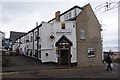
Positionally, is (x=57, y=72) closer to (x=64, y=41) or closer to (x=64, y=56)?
(x=64, y=56)

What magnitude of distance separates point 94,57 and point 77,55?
3.94m

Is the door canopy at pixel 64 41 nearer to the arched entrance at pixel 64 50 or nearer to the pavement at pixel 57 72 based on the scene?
the arched entrance at pixel 64 50

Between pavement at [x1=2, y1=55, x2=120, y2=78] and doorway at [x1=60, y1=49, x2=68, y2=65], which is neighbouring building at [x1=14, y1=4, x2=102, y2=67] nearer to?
doorway at [x1=60, y1=49, x2=68, y2=65]

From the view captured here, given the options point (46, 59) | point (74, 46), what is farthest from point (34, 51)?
point (74, 46)

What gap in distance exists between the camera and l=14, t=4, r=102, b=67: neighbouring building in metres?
33.5

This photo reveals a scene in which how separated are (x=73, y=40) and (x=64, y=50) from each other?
6.88ft

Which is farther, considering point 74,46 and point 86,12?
point 86,12

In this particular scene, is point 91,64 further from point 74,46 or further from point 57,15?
point 57,15

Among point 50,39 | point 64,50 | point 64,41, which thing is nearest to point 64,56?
point 64,50

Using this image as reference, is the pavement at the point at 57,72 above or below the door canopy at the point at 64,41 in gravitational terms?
below

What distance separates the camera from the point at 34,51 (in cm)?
4084

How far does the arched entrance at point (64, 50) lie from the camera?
1314 inches

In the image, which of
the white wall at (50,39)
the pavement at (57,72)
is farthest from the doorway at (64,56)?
the pavement at (57,72)

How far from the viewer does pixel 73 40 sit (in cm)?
3372
